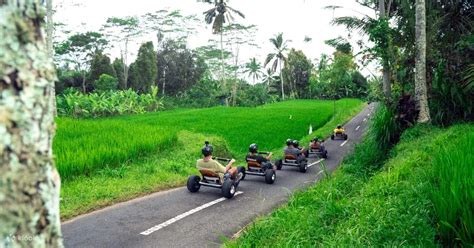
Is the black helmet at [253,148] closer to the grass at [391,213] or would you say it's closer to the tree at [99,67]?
the grass at [391,213]

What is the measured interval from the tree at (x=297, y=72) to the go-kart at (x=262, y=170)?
176 feet

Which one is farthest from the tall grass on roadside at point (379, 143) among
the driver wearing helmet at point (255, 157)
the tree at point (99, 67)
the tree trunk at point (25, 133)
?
the tree at point (99, 67)

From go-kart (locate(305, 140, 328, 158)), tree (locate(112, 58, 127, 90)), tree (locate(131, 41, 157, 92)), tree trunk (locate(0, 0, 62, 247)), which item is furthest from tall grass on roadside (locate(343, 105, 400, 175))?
tree (locate(112, 58, 127, 90))

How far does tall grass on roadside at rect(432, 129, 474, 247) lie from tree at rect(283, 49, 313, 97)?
59.4 metres

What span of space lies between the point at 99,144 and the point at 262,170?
4586 mm

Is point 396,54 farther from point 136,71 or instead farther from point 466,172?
point 136,71

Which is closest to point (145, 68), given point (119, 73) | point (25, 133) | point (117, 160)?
point (119, 73)

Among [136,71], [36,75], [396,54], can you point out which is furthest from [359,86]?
[36,75]

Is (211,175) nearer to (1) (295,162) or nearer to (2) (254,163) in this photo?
(2) (254,163)

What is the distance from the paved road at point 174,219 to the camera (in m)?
5.59

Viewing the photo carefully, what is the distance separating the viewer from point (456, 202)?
3.54 metres

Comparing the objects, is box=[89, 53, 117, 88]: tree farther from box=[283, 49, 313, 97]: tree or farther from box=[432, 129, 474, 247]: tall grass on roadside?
box=[432, 129, 474, 247]: tall grass on roadside

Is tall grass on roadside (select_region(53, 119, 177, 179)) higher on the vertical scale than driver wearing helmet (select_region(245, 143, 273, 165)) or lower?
higher

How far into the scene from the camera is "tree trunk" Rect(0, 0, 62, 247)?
122 cm
